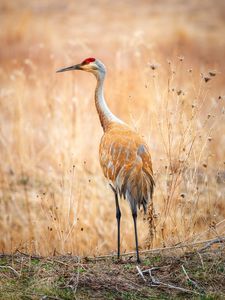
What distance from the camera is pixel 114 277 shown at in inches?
213

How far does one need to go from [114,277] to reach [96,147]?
481 centimetres

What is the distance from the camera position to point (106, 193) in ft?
29.0

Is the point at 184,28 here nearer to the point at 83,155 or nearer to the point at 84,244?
the point at 83,155

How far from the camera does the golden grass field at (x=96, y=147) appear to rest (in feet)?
22.6

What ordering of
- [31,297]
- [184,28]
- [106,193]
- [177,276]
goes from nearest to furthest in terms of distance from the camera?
[31,297] < [177,276] < [106,193] < [184,28]

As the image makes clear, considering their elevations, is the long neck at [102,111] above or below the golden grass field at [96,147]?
above

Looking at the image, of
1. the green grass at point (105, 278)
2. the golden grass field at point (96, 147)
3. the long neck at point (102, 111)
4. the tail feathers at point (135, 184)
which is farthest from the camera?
the golden grass field at point (96, 147)

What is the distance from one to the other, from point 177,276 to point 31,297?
1170 mm

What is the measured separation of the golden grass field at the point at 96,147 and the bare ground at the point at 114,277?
48 cm

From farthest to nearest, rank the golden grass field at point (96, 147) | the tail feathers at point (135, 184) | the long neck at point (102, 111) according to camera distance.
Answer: the golden grass field at point (96, 147) < the long neck at point (102, 111) < the tail feathers at point (135, 184)

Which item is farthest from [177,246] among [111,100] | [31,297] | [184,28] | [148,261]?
[184,28]

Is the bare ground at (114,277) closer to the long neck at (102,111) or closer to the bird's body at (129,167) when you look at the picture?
the bird's body at (129,167)

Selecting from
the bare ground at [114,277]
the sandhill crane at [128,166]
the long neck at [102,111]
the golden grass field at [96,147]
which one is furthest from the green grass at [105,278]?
the long neck at [102,111]

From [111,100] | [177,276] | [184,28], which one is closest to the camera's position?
[177,276]
